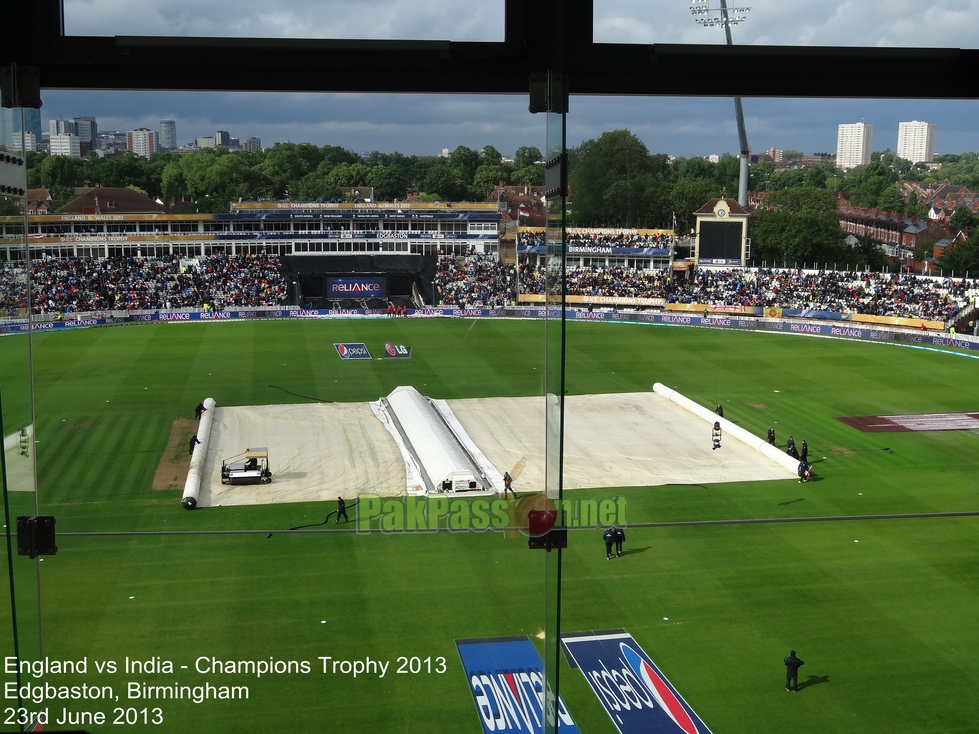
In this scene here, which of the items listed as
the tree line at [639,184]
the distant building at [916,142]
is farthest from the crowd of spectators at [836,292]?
the distant building at [916,142]

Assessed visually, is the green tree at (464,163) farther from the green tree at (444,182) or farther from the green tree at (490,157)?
the green tree at (490,157)

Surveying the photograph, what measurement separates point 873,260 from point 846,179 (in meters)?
6.26

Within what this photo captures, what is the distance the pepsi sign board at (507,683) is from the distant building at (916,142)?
662 inches

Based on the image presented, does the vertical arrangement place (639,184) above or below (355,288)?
above

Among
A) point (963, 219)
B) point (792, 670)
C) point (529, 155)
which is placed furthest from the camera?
point (963, 219)

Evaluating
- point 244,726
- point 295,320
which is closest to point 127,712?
point 244,726

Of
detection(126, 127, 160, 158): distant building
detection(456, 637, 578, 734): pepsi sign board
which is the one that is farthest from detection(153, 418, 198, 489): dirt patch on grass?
A: detection(456, 637, 578, 734): pepsi sign board

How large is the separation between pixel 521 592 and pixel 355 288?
80.8 ft

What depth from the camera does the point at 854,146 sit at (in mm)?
37625

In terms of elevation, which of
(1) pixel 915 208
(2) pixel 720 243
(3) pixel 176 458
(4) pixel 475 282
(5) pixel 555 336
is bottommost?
(3) pixel 176 458

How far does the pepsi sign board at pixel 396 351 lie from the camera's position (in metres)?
21.3

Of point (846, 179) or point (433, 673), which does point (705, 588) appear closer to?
point (433, 673)

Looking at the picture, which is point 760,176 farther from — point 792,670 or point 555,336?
point 555,336

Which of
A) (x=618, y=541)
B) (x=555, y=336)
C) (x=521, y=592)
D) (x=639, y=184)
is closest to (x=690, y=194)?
(x=639, y=184)
